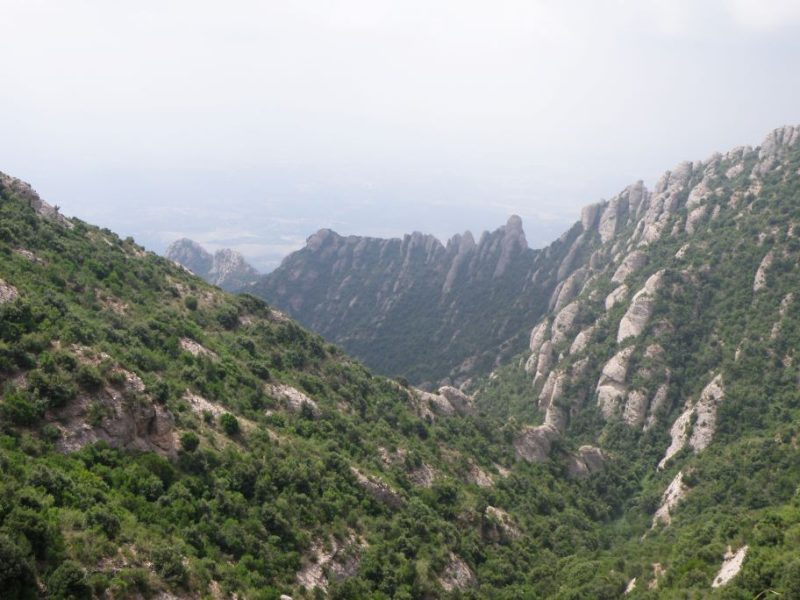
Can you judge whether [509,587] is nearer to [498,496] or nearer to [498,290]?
[498,496]

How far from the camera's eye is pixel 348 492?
1492 inches

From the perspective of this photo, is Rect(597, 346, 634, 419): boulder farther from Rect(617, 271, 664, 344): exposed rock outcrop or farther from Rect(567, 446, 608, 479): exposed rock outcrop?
Rect(567, 446, 608, 479): exposed rock outcrop

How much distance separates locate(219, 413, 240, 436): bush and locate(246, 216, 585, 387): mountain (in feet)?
315

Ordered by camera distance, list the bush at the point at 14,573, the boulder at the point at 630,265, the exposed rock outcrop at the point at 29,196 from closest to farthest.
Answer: the bush at the point at 14,573 < the exposed rock outcrop at the point at 29,196 < the boulder at the point at 630,265

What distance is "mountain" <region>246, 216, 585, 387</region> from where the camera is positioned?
468ft

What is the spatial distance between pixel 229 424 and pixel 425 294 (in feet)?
452

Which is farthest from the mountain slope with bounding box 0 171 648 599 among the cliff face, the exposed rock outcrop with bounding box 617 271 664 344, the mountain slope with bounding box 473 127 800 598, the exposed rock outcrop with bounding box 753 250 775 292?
the exposed rock outcrop with bounding box 753 250 775 292

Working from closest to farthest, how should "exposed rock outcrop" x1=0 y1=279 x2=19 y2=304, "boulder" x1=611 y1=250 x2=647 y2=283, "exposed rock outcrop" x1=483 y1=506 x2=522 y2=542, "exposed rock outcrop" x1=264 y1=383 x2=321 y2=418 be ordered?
"exposed rock outcrop" x1=0 y1=279 x2=19 y2=304
"exposed rock outcrop" x1=483 y1=506 x2=522 y2=542
"exposed rock outcrop" x1=264 y1=383 x2=321 y2=418
"boulder" x1=611 y1=250 x2=647 y2=283

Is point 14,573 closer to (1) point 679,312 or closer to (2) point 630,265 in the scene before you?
(1) point 679,312

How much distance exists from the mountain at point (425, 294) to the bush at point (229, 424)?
315ft

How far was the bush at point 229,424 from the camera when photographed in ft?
117

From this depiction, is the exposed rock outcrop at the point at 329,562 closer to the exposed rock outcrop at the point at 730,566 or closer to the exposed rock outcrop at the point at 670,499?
the exposed rock outcrop at the point at 730,566

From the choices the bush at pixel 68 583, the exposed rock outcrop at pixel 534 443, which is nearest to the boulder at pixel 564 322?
the exposed rock outcrop at pixel 534 443

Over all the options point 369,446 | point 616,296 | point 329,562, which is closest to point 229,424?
point 329,562
